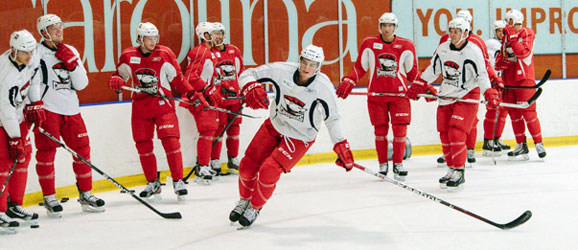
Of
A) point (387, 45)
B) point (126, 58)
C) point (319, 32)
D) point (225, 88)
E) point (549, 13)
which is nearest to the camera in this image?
point (126, 58)

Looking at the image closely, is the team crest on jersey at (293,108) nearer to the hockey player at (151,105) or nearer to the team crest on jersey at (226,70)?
the hockey player at (151,105)

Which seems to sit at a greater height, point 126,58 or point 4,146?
point 126,58

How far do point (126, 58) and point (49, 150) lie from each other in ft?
2.97

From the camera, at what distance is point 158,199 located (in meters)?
5.42

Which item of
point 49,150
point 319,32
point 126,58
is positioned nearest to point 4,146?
point 49,150

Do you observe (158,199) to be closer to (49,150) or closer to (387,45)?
(49,150)

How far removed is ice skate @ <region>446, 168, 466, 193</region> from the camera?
18.1 feet

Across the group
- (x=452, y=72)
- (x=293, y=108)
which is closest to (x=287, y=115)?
(x=293, y=108)

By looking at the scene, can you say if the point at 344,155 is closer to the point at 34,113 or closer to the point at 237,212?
the point at 237,212

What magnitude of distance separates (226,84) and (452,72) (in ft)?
6.60

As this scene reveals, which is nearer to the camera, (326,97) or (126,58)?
(326,97)

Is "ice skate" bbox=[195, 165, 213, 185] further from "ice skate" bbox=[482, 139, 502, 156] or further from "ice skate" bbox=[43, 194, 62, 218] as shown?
"ice skate" bbox=[482, 139, 502, 156]

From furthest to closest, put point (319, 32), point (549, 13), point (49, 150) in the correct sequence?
point (549, 13)
point (319, 32)
point (49, 150)

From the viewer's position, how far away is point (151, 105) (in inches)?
211
